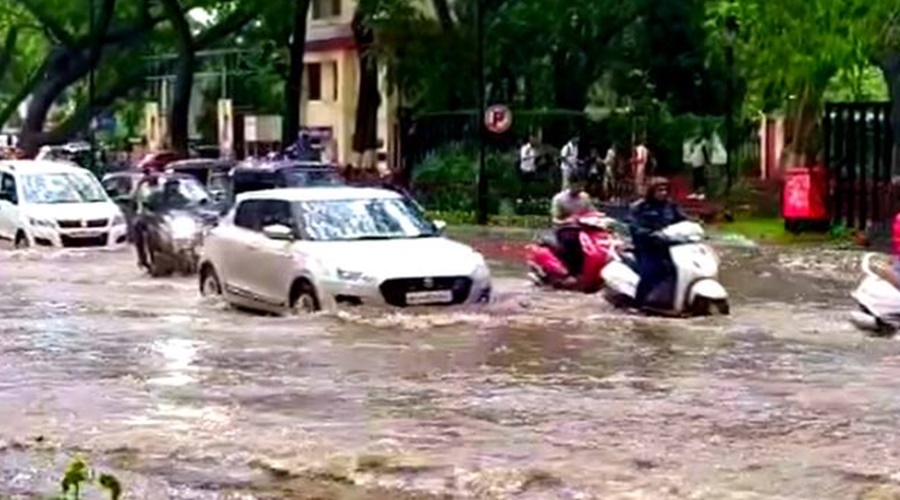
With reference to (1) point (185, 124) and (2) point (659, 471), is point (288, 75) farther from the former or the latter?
(2) point (659, 471)

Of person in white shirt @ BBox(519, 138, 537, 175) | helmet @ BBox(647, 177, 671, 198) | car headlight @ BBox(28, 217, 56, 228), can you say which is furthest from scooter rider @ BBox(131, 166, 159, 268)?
person in white shirt @ BBox(519, 138, 537, 175)

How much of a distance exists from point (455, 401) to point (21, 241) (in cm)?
2340

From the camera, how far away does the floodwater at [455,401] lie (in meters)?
11.7

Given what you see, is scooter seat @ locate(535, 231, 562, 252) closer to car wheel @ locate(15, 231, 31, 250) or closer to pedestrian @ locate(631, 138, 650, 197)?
car wheel @ locate(15, 231, 31, 250)

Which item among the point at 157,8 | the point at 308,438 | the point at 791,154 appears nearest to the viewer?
the point at 308,438

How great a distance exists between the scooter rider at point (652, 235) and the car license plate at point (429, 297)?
1.97 m

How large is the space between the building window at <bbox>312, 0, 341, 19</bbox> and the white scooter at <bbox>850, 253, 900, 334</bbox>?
169 ft

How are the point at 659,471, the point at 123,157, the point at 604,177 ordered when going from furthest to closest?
the point at 123,157, the point at 604,177, the point at 659,471

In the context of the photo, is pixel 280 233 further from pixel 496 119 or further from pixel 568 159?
pixel 568 159

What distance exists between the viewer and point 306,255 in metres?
21.6

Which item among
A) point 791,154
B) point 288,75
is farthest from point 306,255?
point 288,75

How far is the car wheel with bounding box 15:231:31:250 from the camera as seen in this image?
36.9m

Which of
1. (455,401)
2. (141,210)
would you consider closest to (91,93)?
(141,210)

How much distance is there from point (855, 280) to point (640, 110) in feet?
78.0
